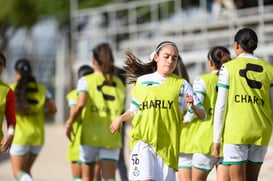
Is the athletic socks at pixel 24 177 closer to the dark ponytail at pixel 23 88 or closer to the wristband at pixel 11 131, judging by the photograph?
the dark ponytail at pixel 23 88

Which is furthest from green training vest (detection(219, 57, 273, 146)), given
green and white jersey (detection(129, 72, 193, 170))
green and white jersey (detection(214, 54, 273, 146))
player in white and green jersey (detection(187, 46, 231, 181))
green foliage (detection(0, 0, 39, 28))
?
green foliage (detection(0, 0, 39, 28))

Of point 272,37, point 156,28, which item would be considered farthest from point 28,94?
point 156,28

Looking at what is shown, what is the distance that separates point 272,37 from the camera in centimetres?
2067

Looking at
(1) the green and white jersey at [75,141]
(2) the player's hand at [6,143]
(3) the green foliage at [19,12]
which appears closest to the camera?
(2) the player's hand at [6,143]

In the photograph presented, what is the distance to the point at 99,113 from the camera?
32.4ft

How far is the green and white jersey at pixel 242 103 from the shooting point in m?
7.48

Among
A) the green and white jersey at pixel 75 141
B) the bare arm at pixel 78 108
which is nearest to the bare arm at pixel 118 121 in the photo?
the bare arm at pixel 78 108

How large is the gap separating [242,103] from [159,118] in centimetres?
90

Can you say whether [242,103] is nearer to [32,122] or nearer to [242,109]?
[242,109]

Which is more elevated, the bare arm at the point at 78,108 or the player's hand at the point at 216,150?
the bare arm at the point at 78,108

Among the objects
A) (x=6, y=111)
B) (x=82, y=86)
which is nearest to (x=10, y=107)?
(x=6, y=111)

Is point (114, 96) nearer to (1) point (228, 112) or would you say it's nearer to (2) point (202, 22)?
(1) point (228, 112)

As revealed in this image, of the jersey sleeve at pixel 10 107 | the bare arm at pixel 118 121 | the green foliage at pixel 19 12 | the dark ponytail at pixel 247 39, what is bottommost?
the bare arm at pixel 118 121

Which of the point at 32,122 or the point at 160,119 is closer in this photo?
the point at 160,119
